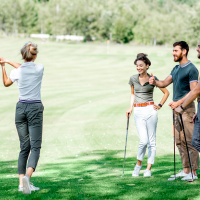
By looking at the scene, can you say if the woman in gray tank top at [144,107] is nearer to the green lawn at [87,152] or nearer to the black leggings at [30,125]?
the green lawn at [87,152]

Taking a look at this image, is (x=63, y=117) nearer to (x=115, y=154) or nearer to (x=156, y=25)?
(x=115, y=154)

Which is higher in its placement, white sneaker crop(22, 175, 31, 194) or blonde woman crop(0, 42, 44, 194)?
blonde woman crop(0, 42, 44, 194)

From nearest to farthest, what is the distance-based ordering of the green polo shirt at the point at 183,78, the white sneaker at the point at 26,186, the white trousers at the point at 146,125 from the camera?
the white sneaker at the point at 26,186 < the green polo shirt at the point at 183,78 < the white trousers at the point at 146,125

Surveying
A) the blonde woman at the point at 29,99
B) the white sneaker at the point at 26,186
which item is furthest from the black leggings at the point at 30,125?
the white sneaker at the point at 26,186

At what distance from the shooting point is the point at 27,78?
16.0 feet

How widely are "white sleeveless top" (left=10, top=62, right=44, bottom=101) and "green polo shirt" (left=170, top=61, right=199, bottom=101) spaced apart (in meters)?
2.28

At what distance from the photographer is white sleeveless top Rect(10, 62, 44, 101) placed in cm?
486

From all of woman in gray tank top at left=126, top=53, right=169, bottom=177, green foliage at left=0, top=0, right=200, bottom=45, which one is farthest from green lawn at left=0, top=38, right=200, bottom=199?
green foliage at left=0, top=0, right=200, bottom=45

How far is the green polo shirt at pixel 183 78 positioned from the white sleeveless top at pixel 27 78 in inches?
89.7

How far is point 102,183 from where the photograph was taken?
5.14 metres

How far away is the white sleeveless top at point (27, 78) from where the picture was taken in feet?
15.9

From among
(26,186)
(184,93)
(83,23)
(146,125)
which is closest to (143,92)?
(146,125)

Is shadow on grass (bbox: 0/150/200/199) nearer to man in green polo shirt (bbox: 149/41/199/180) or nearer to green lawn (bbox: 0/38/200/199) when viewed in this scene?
green lawn (bbox: 0/38/200/199)

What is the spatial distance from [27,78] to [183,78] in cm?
248
